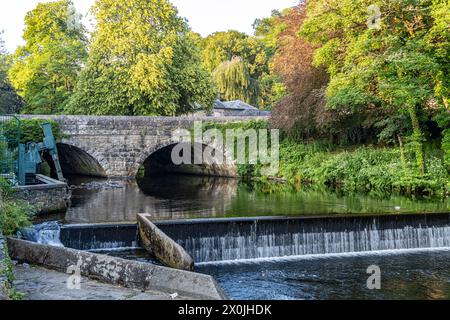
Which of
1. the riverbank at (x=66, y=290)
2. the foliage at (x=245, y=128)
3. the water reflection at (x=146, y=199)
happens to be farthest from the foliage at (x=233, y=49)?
the riverbank at (x=66, y=290)

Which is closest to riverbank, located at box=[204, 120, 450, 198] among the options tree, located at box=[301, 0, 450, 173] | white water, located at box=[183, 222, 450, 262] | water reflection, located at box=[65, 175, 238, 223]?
tree, located at box=[301, 0, 450, 173]

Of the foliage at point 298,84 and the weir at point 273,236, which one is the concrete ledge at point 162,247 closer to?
the weir at point 273,236

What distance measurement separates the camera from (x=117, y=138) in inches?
1126

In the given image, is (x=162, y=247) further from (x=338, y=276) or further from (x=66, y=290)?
(x=338, y=276)

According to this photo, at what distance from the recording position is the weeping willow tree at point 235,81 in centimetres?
4847

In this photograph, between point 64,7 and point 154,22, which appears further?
point 64,7

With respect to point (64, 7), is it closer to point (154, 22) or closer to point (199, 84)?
point (154, 22)

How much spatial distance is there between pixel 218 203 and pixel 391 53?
8.47 meters

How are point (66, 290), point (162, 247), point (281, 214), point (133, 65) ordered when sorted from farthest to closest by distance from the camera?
point (133, 65) → point (281, 214) → point (162, 247) → point (66, 290)

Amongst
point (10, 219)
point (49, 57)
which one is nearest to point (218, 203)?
point (10, 219)

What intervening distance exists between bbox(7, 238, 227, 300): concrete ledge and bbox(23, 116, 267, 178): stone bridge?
1907cm

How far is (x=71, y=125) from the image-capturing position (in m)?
27.3
